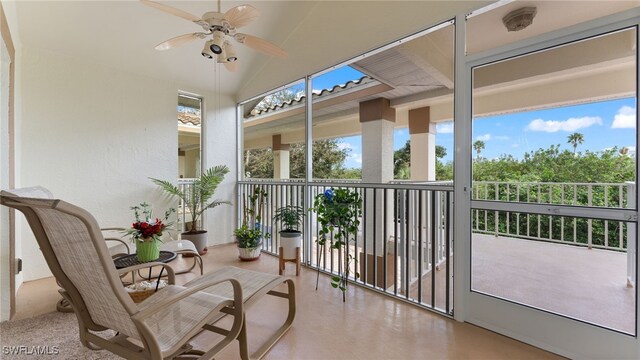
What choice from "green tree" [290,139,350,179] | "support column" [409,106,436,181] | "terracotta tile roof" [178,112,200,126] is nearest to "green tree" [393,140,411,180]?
"support column" [409,106,436,181]

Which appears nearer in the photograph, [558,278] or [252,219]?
[558,278]

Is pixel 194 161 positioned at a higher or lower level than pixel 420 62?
lower

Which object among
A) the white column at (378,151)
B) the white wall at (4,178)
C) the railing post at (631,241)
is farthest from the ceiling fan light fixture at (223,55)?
the railing post at (631,241)

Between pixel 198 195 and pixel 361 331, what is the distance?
3396 millimetres

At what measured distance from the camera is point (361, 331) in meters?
2.18

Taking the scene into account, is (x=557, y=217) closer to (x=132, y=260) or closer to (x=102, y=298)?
(x=102, y=298)

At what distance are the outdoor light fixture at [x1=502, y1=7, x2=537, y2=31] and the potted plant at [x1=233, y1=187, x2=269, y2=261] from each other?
369 centimetres

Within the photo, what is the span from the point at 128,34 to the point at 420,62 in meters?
3.62

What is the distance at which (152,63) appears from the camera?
13.3ft

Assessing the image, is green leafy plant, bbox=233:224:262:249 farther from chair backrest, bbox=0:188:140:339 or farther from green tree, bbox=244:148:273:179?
chair backrest, bbox=0:188:140:339

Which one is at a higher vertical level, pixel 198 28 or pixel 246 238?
pixel 198 28

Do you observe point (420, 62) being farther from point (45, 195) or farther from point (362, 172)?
point (45, 195)

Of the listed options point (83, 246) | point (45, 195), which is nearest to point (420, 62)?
point (83, 246)

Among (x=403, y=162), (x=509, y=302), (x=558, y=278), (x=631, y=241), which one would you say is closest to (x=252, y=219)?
(x=403, y=162)
